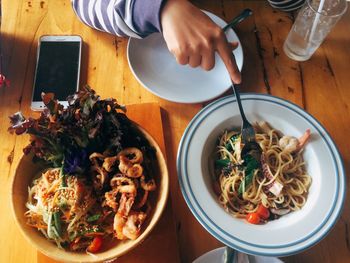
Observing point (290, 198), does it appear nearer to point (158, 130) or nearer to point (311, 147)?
point (311, 147)

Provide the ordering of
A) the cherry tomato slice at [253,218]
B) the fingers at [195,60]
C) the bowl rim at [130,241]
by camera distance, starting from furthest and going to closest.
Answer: the fingers at [195,60] → the cherry tomato slice at [253,218] → the bowl rim at [130,241]

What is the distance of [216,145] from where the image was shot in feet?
2.95

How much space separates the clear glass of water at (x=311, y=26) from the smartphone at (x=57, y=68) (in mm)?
603

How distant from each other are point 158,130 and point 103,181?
0.24 metres

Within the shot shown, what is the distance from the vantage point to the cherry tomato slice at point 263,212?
80 centimetres

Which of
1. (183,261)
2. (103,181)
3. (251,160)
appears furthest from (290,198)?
(103,181)

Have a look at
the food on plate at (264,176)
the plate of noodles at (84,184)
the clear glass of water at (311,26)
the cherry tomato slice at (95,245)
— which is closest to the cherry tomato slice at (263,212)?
the food on plate at (264,176)

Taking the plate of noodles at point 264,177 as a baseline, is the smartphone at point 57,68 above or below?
above

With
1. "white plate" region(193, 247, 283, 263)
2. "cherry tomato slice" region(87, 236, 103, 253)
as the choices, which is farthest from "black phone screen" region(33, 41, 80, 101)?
"white plate" region(193, 247, 283, 263)

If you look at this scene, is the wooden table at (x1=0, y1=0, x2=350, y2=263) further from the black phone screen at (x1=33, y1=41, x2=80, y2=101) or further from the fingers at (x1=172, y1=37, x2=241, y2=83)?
the fingers at (x1=172, y1=37, x2=241, y2=83)

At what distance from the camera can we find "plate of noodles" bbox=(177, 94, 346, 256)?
29.0 inches

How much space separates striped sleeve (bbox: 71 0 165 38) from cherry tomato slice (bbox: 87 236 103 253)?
519 mm

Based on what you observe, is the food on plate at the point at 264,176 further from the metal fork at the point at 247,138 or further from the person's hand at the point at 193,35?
the person's hand at the point at 193,35

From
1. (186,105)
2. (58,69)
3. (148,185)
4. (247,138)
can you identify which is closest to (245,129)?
(247,138)
